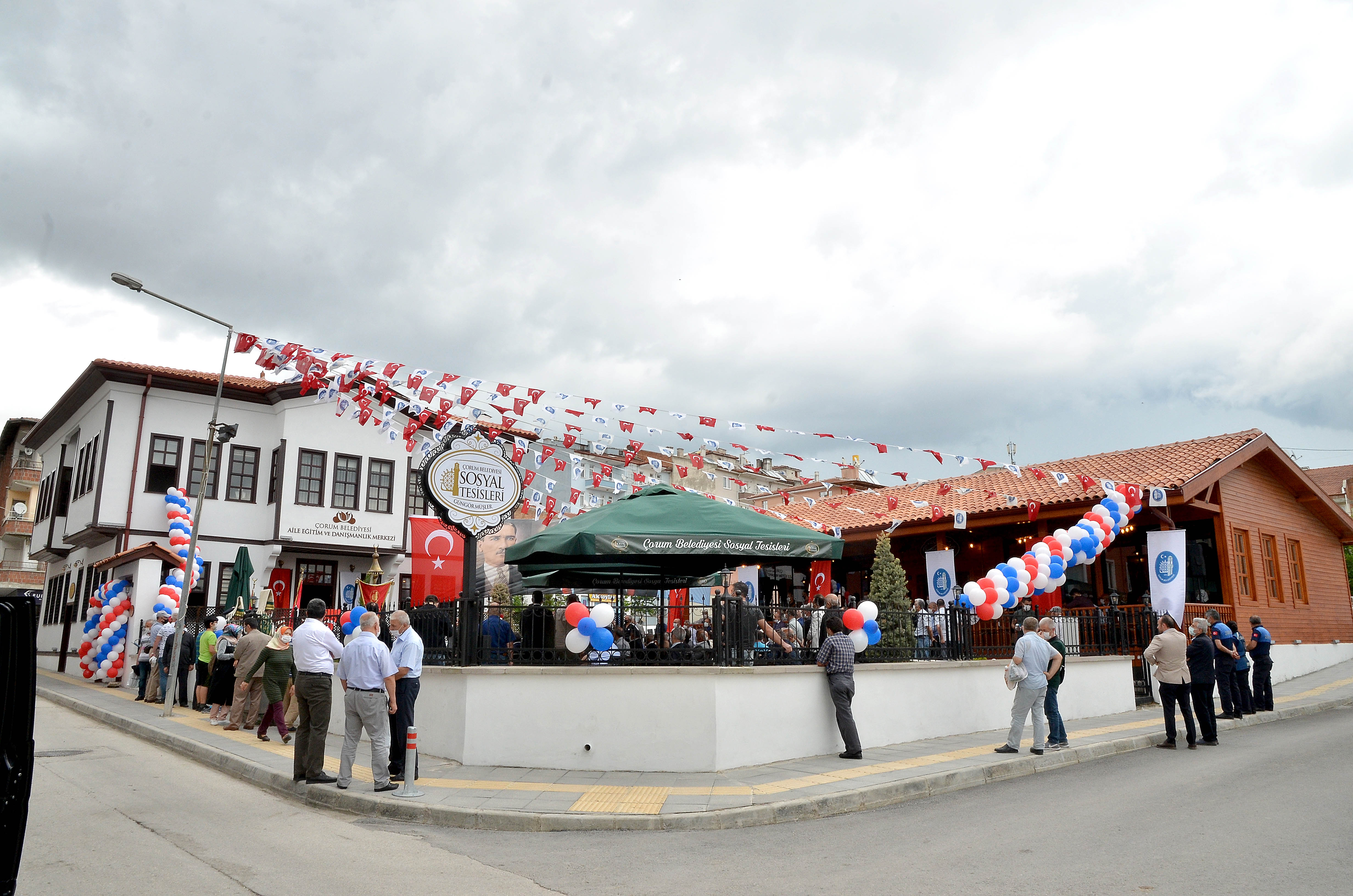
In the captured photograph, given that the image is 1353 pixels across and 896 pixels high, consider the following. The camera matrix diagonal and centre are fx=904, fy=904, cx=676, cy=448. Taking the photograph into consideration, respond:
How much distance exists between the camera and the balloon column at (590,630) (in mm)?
9883

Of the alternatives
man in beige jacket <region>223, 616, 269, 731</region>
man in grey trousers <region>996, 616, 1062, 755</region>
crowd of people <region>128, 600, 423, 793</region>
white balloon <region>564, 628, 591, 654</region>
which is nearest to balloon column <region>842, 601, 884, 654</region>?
man in grey trousers <region>996, 616, 1062, 755</region>

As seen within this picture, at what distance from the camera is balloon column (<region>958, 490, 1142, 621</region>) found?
44.4 ft

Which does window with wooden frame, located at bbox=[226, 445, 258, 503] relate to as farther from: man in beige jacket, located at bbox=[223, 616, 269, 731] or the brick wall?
the brick wall

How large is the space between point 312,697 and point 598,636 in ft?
9.75

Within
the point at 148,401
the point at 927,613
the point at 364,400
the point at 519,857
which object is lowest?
the point at 519,857

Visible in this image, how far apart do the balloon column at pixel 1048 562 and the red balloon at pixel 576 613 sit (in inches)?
241

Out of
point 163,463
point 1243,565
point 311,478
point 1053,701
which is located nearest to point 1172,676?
point 1053,701

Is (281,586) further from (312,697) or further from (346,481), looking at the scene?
(312,697)

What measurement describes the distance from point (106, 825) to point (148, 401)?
20608 millimetres

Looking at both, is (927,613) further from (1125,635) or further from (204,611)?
(204,611)

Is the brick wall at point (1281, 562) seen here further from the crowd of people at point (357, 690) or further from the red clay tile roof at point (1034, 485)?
the crowd of people at point (357, 690)

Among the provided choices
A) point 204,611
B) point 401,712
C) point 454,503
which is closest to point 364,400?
point 204,611

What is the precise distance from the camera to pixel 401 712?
30.5ft

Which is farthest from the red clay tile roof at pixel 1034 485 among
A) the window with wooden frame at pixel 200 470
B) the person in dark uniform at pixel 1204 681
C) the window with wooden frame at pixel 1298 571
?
the window with wooden frame at pixel 200 470
